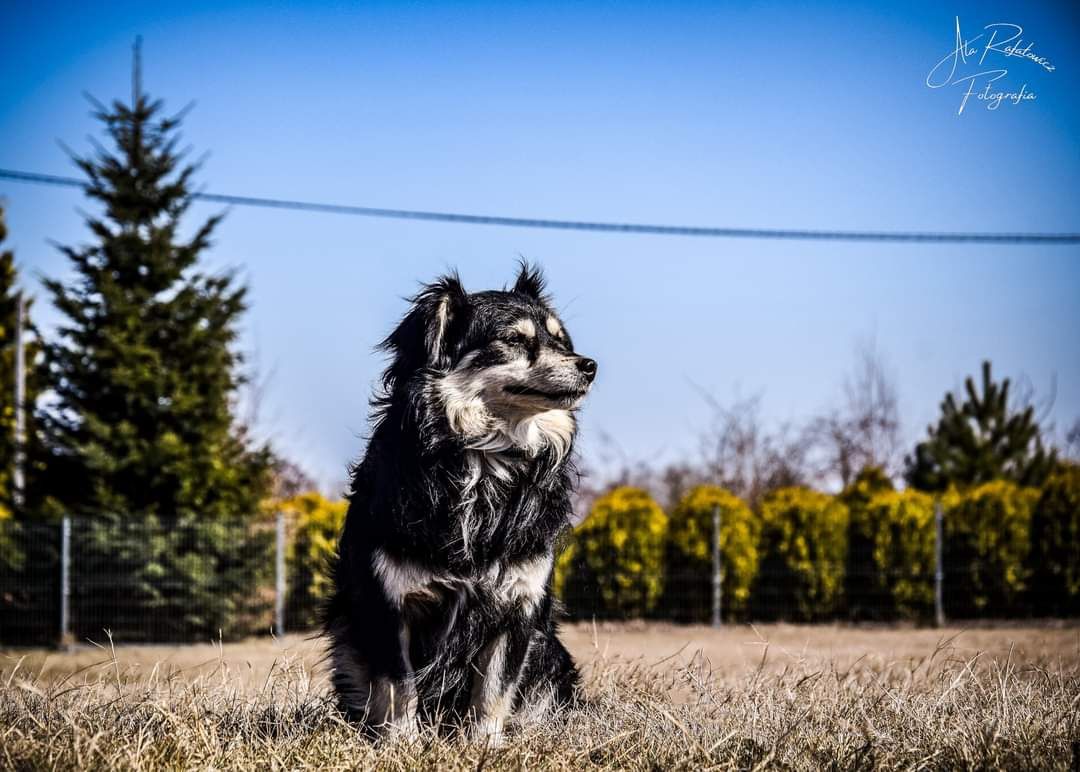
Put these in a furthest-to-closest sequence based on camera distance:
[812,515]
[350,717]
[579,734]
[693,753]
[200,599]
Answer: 1. [812,515]
2. [200,599]
3. [350,717]
4. [579,734]
5. [693,753]

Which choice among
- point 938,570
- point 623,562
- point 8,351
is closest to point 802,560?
point 938,570

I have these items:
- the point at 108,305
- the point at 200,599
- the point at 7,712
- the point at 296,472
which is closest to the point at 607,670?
the point at 7,712

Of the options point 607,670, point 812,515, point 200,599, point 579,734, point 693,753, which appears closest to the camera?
point 693,753

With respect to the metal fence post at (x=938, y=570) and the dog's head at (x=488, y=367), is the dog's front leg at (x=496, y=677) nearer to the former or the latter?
the dog's head at (x=488, y=367)

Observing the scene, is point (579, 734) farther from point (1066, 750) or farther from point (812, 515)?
point (812, 515)

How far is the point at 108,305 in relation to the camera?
13203mm

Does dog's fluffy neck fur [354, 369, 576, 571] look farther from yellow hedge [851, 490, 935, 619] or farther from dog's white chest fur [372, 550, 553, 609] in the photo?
yellow hedge [851, 490, 935, 619]

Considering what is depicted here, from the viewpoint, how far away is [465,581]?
4.04 m

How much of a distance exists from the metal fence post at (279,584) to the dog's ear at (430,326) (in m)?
10.0

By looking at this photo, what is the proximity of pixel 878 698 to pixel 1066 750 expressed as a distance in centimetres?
92

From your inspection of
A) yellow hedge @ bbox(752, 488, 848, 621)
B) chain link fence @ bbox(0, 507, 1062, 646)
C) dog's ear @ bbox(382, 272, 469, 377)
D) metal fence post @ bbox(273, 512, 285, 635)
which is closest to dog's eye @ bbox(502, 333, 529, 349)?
dog's ear @ bbox(382, 272, 469, 377)

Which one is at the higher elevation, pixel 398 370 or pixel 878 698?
pixel 398 370

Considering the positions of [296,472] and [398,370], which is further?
[296,472]

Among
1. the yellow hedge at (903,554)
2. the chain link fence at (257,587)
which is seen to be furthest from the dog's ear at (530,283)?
the yellow hedge at (903,554)
